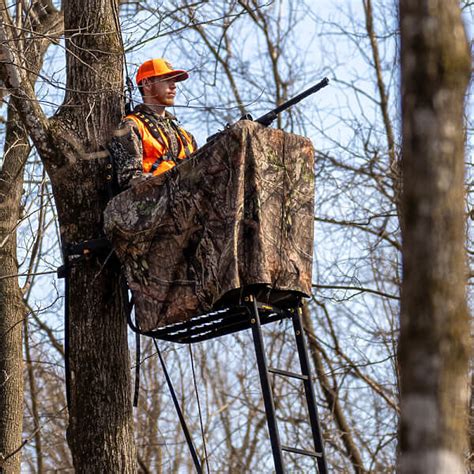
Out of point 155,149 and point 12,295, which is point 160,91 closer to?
point 155,149

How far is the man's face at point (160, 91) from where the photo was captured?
742 centimetres

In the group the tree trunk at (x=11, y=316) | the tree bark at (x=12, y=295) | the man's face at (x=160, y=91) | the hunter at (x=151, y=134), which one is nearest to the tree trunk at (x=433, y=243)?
the hunter at (x=151, y=134)

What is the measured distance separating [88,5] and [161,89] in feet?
2.33

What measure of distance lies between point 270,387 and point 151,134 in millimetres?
1832

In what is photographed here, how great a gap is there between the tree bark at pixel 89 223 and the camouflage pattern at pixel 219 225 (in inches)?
10.5

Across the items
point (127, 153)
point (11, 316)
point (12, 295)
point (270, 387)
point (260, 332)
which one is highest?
point (127, 153)

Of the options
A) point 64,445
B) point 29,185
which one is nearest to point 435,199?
point 29,185

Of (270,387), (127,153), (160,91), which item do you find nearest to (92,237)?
(127,153)

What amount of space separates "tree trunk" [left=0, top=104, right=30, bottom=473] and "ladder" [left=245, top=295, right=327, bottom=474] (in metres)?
2.52

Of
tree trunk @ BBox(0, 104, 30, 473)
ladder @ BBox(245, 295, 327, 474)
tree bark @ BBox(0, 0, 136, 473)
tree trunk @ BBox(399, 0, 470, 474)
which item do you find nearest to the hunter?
tree bark @ BBox(0, 0, 136, 473)

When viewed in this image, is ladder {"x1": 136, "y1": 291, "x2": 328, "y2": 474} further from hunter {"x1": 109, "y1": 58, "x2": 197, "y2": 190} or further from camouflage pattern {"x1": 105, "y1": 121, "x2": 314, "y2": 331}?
hunter {"x1": 109, "y1": 58, "x2": 197, "y2": 190}

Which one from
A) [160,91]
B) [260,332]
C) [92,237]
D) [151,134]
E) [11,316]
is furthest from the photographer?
[11,316]

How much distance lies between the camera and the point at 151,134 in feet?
23.1

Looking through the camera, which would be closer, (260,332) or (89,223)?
(260,332)
